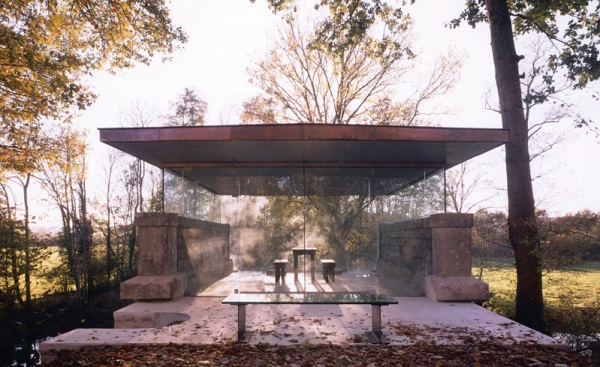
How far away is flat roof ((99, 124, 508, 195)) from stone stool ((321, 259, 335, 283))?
1550 millimetres

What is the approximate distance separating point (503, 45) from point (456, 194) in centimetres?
1152

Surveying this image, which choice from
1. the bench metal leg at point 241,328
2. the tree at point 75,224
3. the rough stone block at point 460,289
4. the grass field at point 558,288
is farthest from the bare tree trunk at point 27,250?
the grass field at point 558,288

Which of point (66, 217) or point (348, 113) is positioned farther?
point (348, 113)

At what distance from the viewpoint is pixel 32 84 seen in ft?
31.9

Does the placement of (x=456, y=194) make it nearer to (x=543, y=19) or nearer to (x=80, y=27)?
(x=543, y=19)

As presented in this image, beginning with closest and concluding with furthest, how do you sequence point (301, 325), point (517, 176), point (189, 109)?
point (301, 325), point (517, 176), point (189, 109)

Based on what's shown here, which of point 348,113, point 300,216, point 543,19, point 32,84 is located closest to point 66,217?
point 32,84

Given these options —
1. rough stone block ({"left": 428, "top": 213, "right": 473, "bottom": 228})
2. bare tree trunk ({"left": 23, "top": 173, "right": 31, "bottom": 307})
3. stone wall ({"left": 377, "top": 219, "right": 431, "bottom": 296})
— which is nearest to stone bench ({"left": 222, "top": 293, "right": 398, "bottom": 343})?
rough stone block ({"left": 428, "top": 213, "right": 473, "bottom": 228})

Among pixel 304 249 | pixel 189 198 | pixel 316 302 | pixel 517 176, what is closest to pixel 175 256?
pixel 189 198

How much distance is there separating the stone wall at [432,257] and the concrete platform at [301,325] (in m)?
0.30

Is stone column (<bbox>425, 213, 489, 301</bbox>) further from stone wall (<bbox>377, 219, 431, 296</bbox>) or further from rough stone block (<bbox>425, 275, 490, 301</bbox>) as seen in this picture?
stone wall (<bbox>377, 219, 431, 296</bbox>)

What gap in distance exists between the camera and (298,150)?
754 cm

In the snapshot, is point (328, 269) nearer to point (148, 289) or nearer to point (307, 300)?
point (307, 300)

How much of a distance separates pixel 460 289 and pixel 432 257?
28.4 inches
